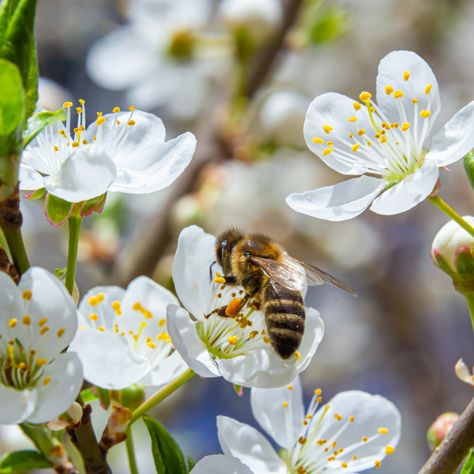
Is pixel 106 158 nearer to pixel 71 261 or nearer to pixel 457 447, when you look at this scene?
pixel 71 261

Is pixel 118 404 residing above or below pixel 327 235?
above

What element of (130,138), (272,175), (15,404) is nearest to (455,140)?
(130,138)

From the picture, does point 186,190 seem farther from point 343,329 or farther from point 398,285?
point 343,329

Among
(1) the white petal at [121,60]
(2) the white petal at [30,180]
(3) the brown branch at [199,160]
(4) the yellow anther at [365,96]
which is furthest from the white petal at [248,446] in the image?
(1) the white petal at [121,60]

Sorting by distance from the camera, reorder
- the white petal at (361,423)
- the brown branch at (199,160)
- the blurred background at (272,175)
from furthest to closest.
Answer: the blurred background at (272,175), the brown branch at (199,160), the white petal at (361,423)

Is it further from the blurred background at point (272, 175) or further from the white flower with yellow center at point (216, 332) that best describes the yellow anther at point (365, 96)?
the blurred background at point (272, 175)

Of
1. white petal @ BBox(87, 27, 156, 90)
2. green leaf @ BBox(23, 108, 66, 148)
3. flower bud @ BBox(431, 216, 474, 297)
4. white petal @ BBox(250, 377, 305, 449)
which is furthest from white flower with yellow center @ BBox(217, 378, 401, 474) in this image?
white petal @ BBox(87, 27, 156, 90)

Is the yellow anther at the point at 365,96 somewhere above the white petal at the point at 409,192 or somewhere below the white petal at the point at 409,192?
above

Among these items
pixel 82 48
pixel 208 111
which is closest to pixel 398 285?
pixel 208 111
